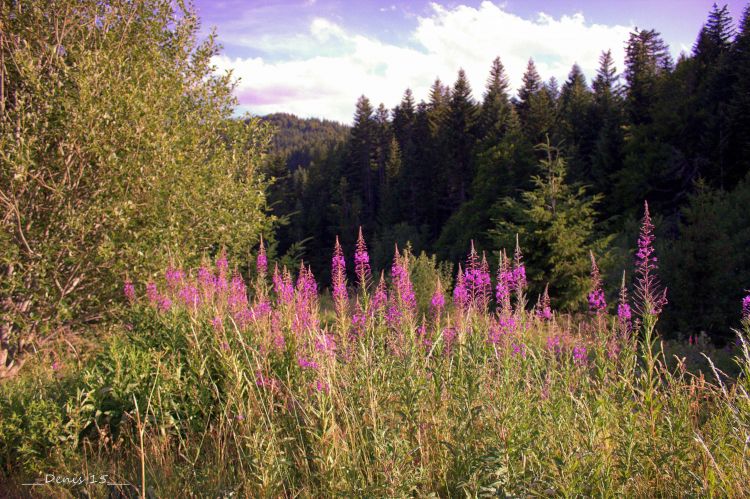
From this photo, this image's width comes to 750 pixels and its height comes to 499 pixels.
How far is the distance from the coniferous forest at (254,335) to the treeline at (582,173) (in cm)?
22

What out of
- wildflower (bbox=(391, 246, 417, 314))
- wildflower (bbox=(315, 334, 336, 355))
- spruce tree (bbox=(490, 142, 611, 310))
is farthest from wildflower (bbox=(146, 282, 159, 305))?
spruce tree (bbox=(490, 142, 611, 310))

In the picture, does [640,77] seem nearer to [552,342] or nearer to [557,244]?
[557,244]

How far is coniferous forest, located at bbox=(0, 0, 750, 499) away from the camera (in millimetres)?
2715

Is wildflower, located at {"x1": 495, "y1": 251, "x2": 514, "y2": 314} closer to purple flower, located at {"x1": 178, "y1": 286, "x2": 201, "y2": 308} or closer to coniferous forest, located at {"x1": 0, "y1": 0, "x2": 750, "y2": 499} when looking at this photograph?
coniferous forest, located at {"x1": 0, "y1": 0, "x2": 750, "y2": 499}

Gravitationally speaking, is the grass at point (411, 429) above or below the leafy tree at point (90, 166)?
below

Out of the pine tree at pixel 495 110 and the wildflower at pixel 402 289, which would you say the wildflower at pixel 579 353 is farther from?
the pine tree at pixel 495 110

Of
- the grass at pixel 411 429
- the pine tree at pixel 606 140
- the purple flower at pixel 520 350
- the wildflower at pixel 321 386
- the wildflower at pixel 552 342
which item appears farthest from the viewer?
the pine tree at pixel 606 140

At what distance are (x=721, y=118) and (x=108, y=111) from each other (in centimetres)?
3367

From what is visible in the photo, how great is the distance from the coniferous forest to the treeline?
225 millimetres

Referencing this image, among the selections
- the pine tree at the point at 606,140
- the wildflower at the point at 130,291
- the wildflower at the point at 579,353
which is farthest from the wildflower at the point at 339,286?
the pine tree at the point at 606,140

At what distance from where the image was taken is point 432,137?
5028cm

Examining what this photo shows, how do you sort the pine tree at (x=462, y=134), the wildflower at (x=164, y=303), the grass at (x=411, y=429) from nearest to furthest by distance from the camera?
the grass at (x=411, y=429) → the wildflower at (x=164, y=303) → the pine tree at (x=462, y=134)

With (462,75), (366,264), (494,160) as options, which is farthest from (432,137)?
(366,264)

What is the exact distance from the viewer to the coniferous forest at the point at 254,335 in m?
2.71
